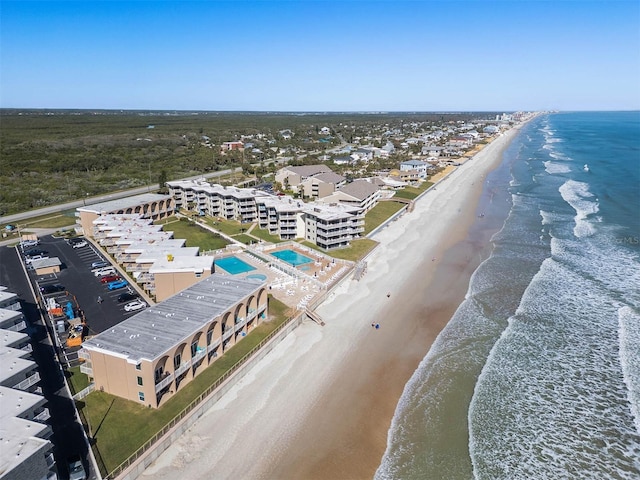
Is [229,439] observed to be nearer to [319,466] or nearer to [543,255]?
[319,466]

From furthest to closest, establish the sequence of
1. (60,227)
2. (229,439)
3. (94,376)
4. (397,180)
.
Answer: (397,180) < (60,227) < (94,376) < (229,439)

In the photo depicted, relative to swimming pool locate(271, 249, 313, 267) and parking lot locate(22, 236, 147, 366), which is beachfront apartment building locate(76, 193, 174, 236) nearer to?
parking lot locate(22, 236, 147, 366)

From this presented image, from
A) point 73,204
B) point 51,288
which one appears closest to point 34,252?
point 51,288

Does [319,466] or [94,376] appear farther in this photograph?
[94,376]

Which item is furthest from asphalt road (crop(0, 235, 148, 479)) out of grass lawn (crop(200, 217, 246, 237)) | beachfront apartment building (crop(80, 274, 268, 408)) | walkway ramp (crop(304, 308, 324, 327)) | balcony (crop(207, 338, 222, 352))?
grass lawn (crop(200, 217, 246, 237))

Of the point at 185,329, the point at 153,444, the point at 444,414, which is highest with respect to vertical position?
the point at 185,329

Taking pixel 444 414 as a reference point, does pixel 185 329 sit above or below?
above

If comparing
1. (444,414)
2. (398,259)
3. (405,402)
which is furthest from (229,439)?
(398,259)

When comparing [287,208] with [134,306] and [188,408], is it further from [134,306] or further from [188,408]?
[188,408]
